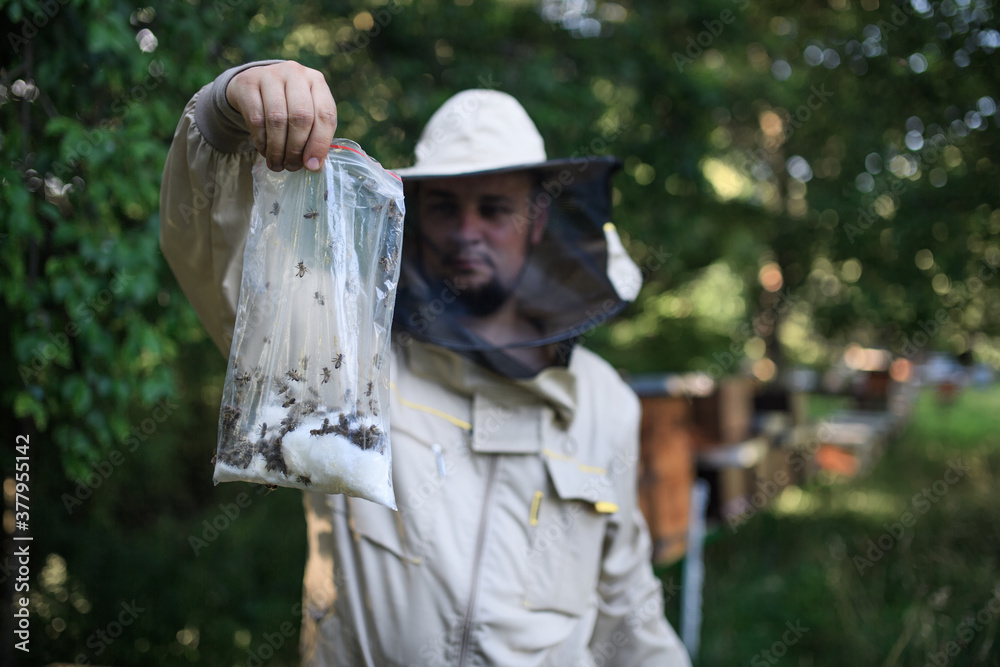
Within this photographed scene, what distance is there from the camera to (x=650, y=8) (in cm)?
441

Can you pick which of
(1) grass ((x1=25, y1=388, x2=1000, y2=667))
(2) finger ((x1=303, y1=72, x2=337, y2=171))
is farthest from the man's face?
(1) grass ((x1=25, y1=388, x2=1000, y2=667))

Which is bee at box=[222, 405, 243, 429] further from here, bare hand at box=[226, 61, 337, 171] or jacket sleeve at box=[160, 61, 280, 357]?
bare hand at box=[226, 61, 337, 171]

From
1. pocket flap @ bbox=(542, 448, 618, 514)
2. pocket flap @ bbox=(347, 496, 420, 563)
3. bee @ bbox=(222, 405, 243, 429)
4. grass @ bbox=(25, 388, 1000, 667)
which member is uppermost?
bee @ bbox=(222, 405, 243, 429)

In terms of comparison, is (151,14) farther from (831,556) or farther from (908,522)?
(908,522)

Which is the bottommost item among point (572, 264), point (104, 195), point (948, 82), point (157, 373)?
point (157, 373)

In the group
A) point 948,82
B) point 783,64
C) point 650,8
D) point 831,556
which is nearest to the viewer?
point 948,82

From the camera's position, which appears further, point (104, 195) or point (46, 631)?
point (46, 631)

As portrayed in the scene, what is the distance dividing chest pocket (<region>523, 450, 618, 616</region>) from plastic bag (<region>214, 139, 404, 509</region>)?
2.12 ft

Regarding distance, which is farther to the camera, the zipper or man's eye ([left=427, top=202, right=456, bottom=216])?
man's eye ([left=427, top=202, right=456, bottom=216])

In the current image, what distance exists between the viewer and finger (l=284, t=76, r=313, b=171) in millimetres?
1044

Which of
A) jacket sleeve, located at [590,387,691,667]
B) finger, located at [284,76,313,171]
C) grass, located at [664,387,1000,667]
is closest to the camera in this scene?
finger, located at [284,76,313,171]

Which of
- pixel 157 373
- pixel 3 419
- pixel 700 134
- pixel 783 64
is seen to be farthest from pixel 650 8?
pixel 3 419

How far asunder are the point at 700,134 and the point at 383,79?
212cm

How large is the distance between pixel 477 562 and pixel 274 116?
1042 millimetres
